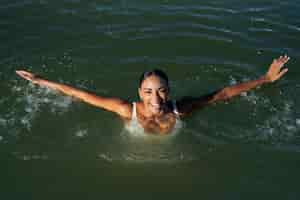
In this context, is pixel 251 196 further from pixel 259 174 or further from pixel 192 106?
pixel 192 106

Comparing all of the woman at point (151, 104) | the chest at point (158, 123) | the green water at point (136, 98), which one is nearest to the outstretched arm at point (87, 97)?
the woman at point (151, 104)

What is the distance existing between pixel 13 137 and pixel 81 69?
7.77ft

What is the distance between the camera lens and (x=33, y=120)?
7832mm

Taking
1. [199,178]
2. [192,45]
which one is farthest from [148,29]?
[199,178]

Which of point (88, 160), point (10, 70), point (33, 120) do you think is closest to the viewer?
point (88, 160)

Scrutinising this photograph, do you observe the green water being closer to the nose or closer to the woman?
the woman

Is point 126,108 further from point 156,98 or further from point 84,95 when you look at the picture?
point 156,98

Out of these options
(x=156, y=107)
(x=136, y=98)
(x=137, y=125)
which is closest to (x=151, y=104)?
(x=156, y=107)

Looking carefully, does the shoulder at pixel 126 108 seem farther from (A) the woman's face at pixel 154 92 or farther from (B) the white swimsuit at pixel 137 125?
(A) the woman's face at pixel 154 92

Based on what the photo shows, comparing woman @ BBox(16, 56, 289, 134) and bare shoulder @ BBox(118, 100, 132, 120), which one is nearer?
woman @ BBox(16, 56, 289, 134)

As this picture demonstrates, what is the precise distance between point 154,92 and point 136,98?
7.69 feet

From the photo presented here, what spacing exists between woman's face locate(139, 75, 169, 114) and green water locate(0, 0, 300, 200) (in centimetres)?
108

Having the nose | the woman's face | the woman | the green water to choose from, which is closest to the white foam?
the green water

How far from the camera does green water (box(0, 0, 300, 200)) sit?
6.67m
